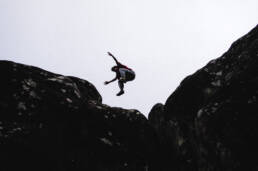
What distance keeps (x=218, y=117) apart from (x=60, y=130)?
6.63 meters

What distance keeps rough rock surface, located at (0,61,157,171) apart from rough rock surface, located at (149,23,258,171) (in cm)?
226

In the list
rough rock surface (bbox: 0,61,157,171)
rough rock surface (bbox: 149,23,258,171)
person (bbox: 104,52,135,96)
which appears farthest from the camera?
person (bbox: 104,52,135,96)

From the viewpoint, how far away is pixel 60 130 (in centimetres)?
1430

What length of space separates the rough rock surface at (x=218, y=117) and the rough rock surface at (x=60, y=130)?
226 cm

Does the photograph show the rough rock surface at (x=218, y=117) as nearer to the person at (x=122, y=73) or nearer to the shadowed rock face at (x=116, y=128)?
the shadowed rock face at (x=116, y=128)

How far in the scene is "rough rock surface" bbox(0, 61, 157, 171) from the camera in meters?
13.1

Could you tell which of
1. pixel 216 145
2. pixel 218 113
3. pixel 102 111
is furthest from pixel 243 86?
pixel 102 111

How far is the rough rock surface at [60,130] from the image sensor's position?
13094 millimetres

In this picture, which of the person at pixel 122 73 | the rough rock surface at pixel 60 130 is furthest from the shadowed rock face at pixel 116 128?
the person at pixel 122 73

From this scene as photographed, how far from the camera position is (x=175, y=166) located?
59.0 ft

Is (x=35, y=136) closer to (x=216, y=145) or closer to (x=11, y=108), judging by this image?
Answer: (x=11, y=108)

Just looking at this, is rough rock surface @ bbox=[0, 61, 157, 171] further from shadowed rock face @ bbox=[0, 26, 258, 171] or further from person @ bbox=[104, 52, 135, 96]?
person @ bbox=[104, 52, 135, 96]

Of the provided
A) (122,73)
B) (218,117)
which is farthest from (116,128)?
(122,73)

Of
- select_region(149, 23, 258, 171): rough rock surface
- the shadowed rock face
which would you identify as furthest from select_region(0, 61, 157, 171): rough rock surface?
select_region(149, 23, 258, 171): rough rock surface
